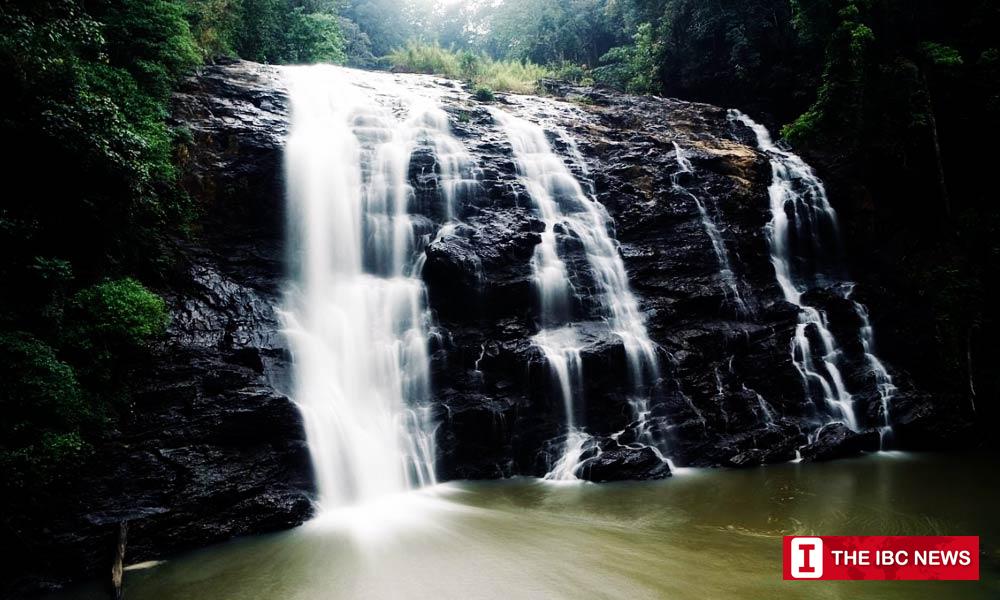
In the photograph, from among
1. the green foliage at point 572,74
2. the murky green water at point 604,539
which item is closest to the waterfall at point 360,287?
the murky green water at point 604,539

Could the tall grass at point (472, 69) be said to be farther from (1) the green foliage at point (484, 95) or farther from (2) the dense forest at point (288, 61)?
(1) the green foliage at point (484, 95)

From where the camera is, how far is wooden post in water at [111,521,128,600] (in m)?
6.35

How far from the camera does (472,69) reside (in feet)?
79.7

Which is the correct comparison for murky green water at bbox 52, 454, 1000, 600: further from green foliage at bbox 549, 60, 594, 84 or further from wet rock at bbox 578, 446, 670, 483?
green foliage at bbox 549, 60, 594, 84

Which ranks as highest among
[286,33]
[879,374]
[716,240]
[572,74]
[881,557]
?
[286,33]

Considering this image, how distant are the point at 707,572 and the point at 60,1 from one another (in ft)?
38.0

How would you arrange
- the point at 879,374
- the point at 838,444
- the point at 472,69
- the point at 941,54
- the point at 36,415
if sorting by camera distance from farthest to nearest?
the point at 472,69 → the point at 941,54 → the point at 879,374 → the point at 838,444 → the point at 36,415

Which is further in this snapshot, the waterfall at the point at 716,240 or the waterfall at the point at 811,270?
the waterfall at the point at 716,240

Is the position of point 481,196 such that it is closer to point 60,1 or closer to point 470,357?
point 470,357

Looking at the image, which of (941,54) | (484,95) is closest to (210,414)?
(484,95)

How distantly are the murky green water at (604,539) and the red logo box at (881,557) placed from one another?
17 cm

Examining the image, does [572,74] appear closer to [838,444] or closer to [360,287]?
[360,287]

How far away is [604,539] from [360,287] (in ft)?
24.2

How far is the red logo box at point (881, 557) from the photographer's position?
6.00 metres
